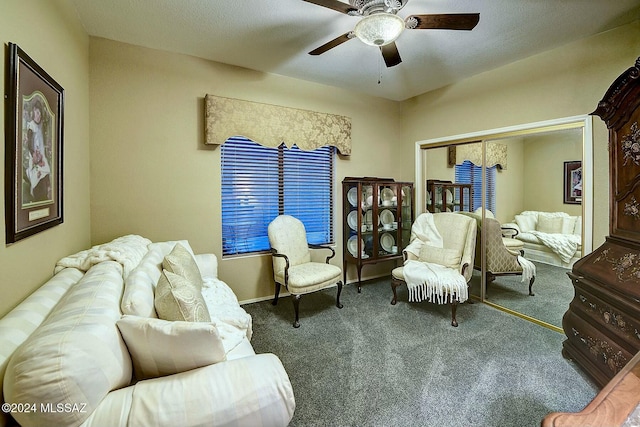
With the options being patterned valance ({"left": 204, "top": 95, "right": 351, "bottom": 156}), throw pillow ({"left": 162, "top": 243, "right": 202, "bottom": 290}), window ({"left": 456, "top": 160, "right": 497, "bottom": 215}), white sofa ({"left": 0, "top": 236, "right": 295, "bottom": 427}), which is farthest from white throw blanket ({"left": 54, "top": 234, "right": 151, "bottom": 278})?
window ({"left": 456, "top": 160, "right": 497, "bottom": 215})

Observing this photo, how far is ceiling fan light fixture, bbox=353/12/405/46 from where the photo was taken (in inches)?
68.1

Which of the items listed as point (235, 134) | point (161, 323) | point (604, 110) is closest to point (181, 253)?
point (161, 323)

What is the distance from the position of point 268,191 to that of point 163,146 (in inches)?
47.1

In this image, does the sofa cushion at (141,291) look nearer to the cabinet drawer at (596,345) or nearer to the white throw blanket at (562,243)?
the cabinet drawer at (596,345)

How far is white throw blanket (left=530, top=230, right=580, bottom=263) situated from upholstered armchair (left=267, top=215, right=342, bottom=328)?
2.12 m

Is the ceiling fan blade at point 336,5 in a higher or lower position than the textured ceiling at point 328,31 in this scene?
lower

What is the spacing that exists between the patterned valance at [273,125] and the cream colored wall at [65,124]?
103cm

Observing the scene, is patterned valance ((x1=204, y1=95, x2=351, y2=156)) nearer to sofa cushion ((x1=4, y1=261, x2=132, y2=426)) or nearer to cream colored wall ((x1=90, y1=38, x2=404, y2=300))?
cream colored wall ((x1=90, y1=38, x2=404, y2=300))

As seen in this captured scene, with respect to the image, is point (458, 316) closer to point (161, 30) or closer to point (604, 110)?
point (604, 110)

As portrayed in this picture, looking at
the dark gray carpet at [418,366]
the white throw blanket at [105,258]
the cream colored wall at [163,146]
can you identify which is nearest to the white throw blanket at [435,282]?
the dark gray carpet at [418,366]

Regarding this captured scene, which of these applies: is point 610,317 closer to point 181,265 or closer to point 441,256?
point 441,256

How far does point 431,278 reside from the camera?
289 centimetres

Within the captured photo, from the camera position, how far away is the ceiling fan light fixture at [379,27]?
1.73 meters

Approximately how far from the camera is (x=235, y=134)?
310 centimetres
